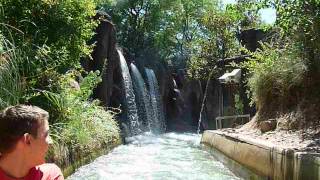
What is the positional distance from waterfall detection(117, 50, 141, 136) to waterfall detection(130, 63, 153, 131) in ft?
3.65

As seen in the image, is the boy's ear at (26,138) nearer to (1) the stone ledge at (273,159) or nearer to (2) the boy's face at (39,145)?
(2) the boy's face at (39,145)

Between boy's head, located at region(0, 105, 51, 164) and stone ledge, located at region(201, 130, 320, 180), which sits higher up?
boy's head, located at region(0, 105, 51, 164)

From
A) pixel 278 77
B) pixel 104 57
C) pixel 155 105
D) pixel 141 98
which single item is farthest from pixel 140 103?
pixel 278 77

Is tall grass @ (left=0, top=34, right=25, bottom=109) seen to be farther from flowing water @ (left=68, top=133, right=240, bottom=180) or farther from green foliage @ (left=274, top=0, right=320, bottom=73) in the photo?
green foliage @ (left=274, top=0, right=320, bottom=73)

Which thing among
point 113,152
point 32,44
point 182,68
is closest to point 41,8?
point 32,44

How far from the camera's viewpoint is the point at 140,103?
25.1 meters

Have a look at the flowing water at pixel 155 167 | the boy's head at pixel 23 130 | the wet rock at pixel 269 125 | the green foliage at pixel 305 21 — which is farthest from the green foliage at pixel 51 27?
the boy's head at pixel 23 130

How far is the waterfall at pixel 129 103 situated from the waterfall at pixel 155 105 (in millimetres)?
2770

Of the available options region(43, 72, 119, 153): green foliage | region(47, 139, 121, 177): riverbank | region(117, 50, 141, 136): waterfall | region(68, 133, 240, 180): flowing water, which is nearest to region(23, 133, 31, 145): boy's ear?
region(47, 139, 121, 177): riverbank

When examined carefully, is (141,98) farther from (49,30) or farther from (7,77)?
(7,77)

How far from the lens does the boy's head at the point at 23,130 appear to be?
199 cm

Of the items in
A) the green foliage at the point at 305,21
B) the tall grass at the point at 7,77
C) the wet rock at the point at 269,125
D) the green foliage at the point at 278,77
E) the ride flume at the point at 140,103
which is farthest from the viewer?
the ride flume at the point at 140,103

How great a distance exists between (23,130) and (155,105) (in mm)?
25562

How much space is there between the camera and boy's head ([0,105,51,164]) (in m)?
1.99
